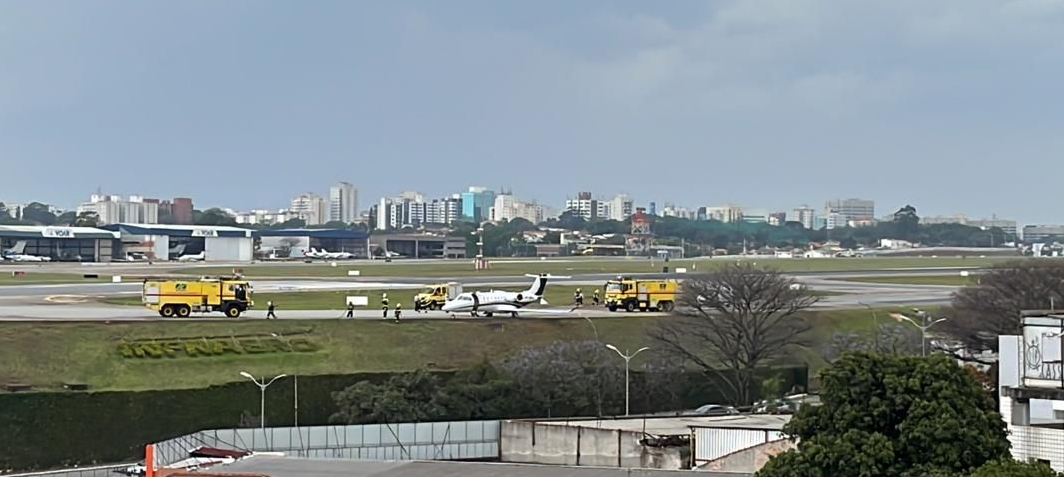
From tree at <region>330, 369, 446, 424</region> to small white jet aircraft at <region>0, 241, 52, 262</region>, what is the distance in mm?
94620

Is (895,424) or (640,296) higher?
(640,296)

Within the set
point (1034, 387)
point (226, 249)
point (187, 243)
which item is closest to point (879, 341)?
point (1034, 387)

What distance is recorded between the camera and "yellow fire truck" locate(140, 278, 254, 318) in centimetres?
6762

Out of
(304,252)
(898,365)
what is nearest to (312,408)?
(898,365)

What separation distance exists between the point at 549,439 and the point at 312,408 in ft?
29.7

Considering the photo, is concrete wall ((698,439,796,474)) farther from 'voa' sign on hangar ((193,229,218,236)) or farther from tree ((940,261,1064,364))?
'voa' sign on hangar ((193,229,218,236))

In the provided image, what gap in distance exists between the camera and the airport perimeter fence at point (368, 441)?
4803 cm

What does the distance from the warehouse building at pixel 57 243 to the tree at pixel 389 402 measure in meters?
103

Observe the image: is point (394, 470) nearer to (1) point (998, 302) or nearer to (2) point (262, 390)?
(2) point (262, 390)

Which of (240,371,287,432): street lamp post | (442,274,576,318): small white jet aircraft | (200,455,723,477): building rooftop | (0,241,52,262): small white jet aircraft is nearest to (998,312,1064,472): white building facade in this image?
(200,455,723,477): building rooftop

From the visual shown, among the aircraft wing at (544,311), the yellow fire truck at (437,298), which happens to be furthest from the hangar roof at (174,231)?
the aircraft wing at (544,311)

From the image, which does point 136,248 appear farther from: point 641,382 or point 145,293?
point 641,382

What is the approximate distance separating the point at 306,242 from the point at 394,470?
145 meters

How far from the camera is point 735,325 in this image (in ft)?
213
